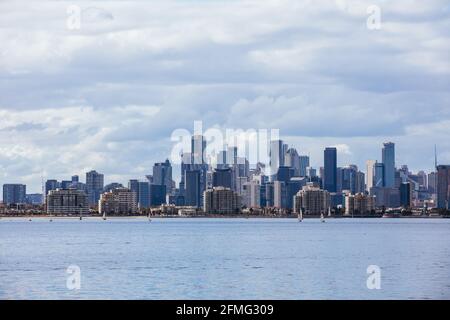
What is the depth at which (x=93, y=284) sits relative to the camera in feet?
202

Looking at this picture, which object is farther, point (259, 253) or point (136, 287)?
point (259, 253)

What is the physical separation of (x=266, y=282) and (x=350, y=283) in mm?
5834

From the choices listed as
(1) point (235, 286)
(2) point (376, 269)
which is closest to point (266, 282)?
(1) point (235, 286)
